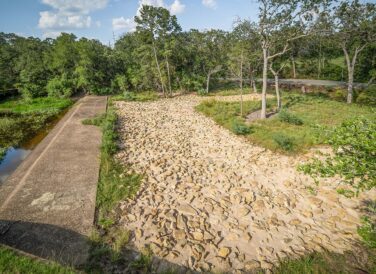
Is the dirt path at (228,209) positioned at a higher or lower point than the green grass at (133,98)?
lower

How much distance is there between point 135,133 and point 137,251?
833 centimetres

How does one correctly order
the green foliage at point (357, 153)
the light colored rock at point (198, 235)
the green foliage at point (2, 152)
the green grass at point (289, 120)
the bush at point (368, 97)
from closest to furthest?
the green foliage at point (357, 153)
the light colored rock at point (198, 235)
the green grass at point (289, 120)
the green foliage at point (2, 152)
the bush at point (368, 97)

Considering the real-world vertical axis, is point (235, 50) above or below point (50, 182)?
above

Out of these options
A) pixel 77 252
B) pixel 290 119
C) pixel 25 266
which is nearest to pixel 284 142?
pixel 290 119

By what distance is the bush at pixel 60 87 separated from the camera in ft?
80.6

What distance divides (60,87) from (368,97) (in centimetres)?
2946

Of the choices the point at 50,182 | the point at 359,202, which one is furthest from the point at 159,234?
the point at 359,202

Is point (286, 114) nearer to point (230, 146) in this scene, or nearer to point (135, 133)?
point (230, 146)

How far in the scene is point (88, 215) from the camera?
624 centimetres

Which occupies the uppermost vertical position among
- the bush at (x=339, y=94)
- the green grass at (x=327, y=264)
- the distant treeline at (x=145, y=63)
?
the distant treeline at (x=145, y=63)

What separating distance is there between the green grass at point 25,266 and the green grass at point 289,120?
8674 millimetres

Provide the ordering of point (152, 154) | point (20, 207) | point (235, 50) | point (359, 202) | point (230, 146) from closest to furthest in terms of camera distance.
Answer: point (20, 207), point (359, 202), point (152, 154), point (230, 146), point (235, 50)

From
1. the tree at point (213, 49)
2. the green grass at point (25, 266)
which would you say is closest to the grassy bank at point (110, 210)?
the green grass at point (25, 266)

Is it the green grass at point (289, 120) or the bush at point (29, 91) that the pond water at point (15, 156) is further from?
the bush at point (29, 91)
